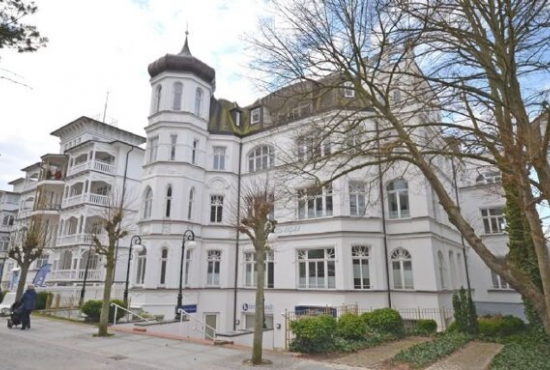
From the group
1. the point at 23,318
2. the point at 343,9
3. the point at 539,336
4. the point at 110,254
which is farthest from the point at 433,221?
the point at 23,318

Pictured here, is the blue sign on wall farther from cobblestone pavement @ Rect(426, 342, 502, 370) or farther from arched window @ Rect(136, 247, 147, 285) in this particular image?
cobblestone pavement @ Rect(426, 342, 502, 370)

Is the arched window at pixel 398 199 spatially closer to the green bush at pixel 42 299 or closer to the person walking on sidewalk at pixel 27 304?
the person walking on sidewalk at pixel 27 304

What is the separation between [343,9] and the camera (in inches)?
356

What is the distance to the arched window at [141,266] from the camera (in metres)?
21.4

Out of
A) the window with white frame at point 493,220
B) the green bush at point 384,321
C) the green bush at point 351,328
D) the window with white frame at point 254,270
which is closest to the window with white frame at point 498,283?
the window with white frame at point 493,220

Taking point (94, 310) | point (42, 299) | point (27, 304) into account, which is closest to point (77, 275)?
point (42, 299)

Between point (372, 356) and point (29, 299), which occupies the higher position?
point (29, 299)

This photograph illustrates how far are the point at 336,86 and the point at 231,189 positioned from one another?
1525 centimetres

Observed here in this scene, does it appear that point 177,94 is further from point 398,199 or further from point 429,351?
point 429,351

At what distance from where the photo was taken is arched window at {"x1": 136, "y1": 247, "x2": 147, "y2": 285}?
2136 cm

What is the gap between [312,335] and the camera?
10.5 m

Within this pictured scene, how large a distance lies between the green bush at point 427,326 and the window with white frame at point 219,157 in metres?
15.1

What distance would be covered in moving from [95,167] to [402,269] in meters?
25.4

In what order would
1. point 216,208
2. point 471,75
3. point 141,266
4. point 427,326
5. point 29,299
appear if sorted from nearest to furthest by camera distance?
point 471,75 → point 29,299 → point 427,326 → point 141,266 → point 216,208
